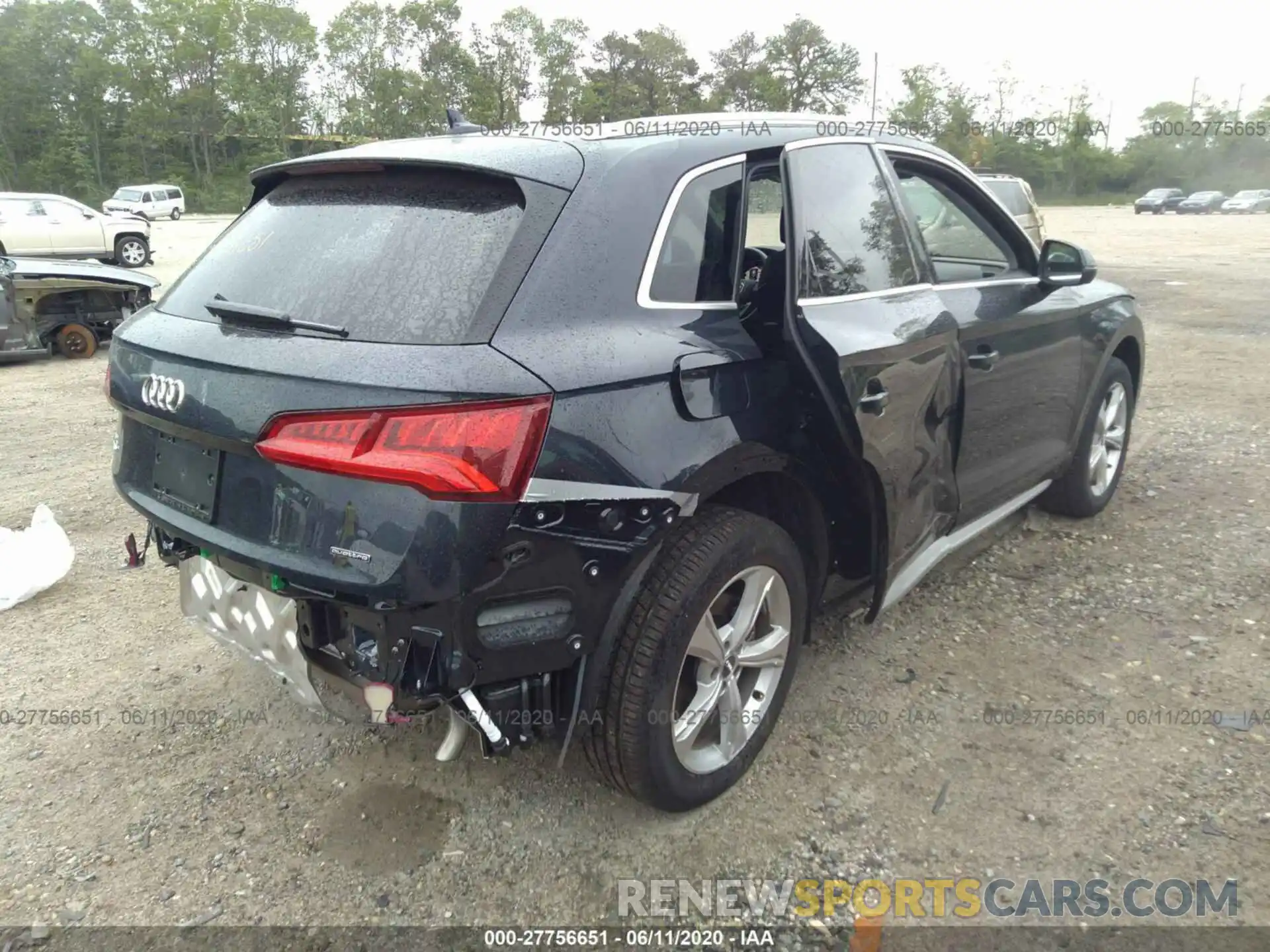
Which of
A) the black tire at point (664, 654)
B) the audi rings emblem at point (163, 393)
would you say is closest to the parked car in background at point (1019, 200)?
the black tire at point (664, 654)

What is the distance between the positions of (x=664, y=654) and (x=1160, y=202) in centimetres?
5820

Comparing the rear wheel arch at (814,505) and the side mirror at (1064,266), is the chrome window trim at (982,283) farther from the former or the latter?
the rear wheel arch at (814,505)

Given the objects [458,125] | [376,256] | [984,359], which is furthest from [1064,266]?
[376,256]

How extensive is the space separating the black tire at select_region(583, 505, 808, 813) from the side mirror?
1.98 meters

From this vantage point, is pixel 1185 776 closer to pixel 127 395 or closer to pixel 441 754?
pixel 441 754

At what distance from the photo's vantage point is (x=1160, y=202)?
1973 inches

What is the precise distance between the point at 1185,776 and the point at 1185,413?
489cm

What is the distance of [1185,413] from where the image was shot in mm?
6699

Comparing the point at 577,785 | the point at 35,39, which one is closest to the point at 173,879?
the point at 577,785

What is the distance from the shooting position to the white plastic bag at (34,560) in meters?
3.80

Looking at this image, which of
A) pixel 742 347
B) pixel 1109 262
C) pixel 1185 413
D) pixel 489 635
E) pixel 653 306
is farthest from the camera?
pixel 1109 262

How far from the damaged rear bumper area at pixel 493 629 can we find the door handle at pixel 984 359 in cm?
153

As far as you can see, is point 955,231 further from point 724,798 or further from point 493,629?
point 493,629

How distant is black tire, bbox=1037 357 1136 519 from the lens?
431 centimetres
